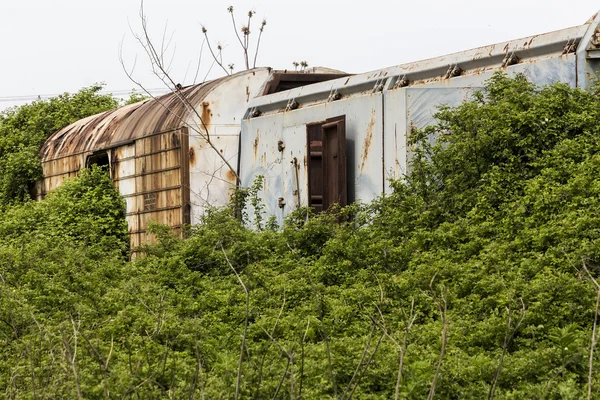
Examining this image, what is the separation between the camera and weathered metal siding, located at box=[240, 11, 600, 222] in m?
11.7

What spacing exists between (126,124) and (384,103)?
23.5 feet

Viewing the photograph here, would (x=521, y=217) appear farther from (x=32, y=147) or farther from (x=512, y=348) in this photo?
(x=32, y=147)

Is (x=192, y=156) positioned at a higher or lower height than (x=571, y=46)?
lower

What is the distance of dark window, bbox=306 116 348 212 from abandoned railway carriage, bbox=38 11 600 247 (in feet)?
0.05

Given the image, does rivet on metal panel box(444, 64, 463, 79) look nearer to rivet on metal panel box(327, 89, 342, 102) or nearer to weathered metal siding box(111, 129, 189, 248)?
rivet on metal panel box(327, 89, 342, 102)

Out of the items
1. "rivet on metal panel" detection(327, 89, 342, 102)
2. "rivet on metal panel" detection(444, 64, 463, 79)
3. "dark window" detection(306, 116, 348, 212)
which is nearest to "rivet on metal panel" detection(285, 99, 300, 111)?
"rivet on metal panel" detection(327, 89, 342, 102)

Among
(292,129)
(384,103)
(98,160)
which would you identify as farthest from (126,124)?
(384,103)

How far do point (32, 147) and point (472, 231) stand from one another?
578 inches

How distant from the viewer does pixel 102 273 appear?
1229 centimetres

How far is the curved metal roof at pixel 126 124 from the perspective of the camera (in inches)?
661

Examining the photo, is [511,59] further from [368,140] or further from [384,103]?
[368,140]

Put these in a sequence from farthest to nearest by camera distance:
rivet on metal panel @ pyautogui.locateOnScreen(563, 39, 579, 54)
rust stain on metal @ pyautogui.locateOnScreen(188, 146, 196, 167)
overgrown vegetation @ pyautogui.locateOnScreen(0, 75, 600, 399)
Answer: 1. rust stain on metal @ pyautogui.locateOnScreen(188, 146, 196, 167)
2. rivet on metal panel @ pyautogui.locateOnScreen(563, 39, 579, 54)
3. overgrown vegetation @ pyautogui.locateOnScreen(0, 75, 600, 399)

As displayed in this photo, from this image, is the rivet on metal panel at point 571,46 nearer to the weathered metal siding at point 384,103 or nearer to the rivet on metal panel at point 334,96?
the weathered metal siding at point 384,103

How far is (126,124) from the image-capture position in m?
18.6
